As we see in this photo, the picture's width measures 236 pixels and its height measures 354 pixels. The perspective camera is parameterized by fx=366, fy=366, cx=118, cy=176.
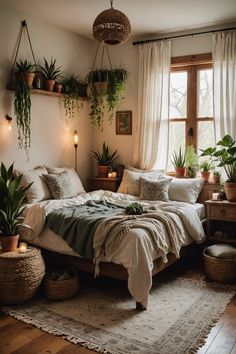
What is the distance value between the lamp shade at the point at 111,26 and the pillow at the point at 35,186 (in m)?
1.86

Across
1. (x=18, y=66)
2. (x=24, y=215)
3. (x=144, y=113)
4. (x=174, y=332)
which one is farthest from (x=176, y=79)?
(x=174, y=332)

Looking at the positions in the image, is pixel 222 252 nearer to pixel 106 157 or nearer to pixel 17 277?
pixel 17 277

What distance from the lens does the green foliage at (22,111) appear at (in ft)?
14.0

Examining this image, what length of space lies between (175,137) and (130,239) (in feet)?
7.93

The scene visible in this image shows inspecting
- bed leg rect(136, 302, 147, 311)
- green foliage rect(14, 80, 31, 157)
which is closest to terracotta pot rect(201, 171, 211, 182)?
bed leg rect(136, 302, 147, 311)

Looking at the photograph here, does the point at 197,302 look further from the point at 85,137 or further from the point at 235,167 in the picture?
the point at 85,137

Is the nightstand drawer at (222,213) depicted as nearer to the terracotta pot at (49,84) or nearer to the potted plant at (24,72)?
the terracotta pot at (49,84)

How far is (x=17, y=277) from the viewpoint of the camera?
3.16 meters

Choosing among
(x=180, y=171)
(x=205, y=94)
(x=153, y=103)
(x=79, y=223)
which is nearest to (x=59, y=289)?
(x=79, y=223)

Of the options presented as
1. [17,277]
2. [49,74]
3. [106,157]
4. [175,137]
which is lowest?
[17,277]

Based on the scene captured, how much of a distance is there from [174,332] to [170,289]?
86 cm

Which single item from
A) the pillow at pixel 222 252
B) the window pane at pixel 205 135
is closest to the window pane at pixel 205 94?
the window pane at pixel 205 135

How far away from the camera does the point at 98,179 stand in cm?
545

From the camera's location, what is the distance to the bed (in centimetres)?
309
